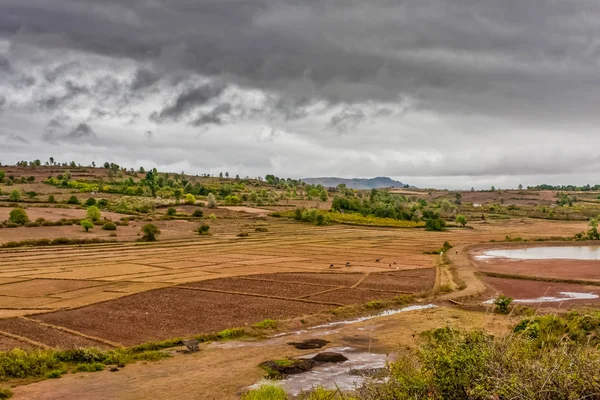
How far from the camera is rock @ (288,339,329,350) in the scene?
81.9 feet

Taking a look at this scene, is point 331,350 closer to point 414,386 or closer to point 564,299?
point 414,386

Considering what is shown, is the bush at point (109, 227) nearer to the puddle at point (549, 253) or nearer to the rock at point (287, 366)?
the puddle at point (549, 253)

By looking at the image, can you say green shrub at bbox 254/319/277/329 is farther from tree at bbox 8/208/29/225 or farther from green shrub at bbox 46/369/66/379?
tree at bbox 8/208/29/225

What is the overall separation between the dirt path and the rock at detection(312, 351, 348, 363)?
1.49m

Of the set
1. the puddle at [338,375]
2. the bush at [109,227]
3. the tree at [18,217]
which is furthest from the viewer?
the bush at [109,227]

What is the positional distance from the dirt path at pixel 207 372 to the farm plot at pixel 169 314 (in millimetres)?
3862

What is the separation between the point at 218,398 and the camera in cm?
1831

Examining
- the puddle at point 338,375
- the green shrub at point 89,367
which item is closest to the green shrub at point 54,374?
the green shrub at point 89,367

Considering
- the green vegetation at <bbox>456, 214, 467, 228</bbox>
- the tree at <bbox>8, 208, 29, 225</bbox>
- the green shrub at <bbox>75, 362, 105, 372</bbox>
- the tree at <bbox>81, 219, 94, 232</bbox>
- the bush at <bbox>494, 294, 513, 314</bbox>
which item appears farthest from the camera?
the green vegetation at <bbox>456, 214, 467, 228</bbox>

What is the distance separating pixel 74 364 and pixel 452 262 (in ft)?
148

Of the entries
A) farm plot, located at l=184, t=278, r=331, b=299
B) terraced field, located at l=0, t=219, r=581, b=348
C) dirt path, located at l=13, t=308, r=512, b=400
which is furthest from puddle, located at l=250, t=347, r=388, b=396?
farm plot, located at l=184, t=278, r=331, b=299

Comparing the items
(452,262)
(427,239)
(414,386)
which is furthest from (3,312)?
(427,239)

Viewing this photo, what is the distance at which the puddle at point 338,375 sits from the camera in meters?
19.1

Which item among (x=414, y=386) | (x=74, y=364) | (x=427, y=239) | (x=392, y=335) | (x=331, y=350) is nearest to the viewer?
(x=414, y=386)
